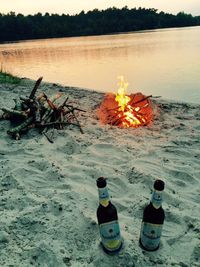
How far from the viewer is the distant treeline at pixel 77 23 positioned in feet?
385

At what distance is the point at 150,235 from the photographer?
354cm

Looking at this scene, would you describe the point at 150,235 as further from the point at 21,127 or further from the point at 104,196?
the point at 21,127

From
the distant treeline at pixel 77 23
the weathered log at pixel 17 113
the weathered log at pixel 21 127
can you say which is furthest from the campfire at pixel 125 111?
the distant treeline at pixel 77 23

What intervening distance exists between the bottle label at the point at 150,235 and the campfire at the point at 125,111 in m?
5.04

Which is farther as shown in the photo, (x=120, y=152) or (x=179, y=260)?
(x=120, y=152)

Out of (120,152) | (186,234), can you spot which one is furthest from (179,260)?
(120,152)

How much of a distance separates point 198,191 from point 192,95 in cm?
1202

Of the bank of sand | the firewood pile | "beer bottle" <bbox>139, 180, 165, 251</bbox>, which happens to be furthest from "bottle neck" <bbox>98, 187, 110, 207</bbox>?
the firewood pile

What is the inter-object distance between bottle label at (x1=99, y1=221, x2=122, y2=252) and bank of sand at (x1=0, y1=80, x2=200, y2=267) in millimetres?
139

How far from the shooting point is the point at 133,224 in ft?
13.8

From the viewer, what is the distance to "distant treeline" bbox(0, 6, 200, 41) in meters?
117

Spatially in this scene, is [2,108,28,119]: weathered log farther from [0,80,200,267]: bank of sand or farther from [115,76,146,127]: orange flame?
[115,76,146,127]: orange flame

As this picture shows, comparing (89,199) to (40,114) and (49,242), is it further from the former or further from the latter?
(40,114)

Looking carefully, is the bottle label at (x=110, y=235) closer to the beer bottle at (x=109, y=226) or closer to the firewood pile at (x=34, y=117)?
the beer bottle at (x=109, y=226)
